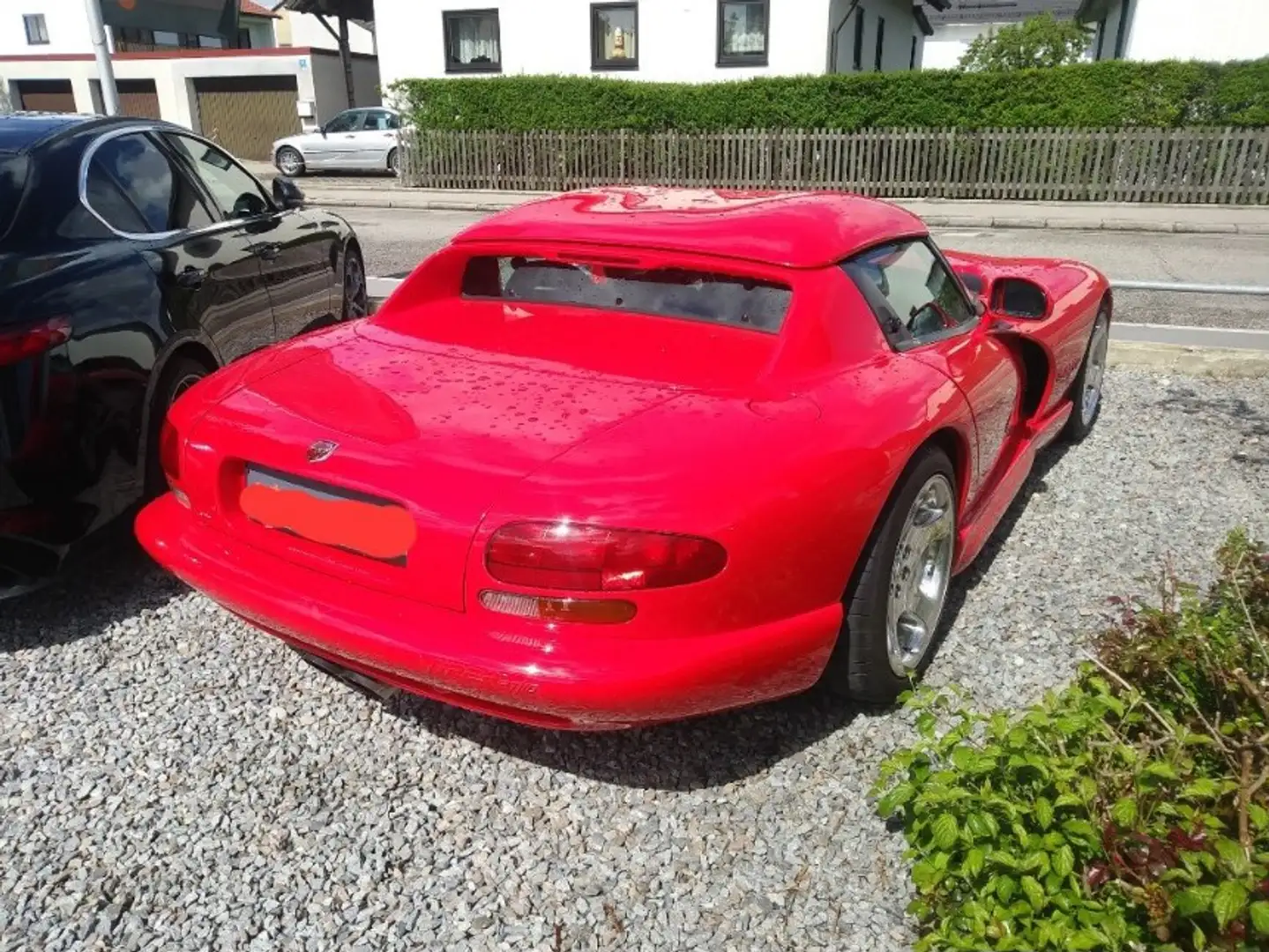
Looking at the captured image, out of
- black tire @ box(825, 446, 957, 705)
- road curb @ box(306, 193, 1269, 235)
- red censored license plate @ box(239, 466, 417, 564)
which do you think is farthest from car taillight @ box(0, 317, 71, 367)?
road curb @ box(306, 193, 1269, 235)

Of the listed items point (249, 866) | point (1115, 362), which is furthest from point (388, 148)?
point (249, 866)

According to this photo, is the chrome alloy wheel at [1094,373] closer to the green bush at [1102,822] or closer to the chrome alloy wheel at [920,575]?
the chrome alloy wheel at [920,575]

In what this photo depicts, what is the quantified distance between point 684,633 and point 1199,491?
3.26 m

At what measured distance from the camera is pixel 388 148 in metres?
22.3

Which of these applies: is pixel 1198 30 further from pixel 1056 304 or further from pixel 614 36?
pixel 1056 304

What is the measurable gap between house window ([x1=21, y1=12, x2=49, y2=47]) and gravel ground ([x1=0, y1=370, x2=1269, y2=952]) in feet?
146

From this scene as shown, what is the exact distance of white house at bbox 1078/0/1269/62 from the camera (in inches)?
846

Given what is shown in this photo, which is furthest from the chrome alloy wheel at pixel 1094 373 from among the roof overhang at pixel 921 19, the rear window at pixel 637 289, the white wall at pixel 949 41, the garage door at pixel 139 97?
the white wall at pixel 949 41

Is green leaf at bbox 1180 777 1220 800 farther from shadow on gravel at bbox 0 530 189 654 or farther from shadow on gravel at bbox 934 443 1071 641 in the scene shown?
shadow on gravel at bbox 0 530 189 654

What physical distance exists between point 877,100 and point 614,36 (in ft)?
22.4

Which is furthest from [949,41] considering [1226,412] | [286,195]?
[286,195]

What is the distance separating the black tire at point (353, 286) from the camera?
5.53 metres

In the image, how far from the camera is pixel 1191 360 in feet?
20.3

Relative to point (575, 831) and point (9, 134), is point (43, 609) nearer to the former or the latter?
point (9, 134)
